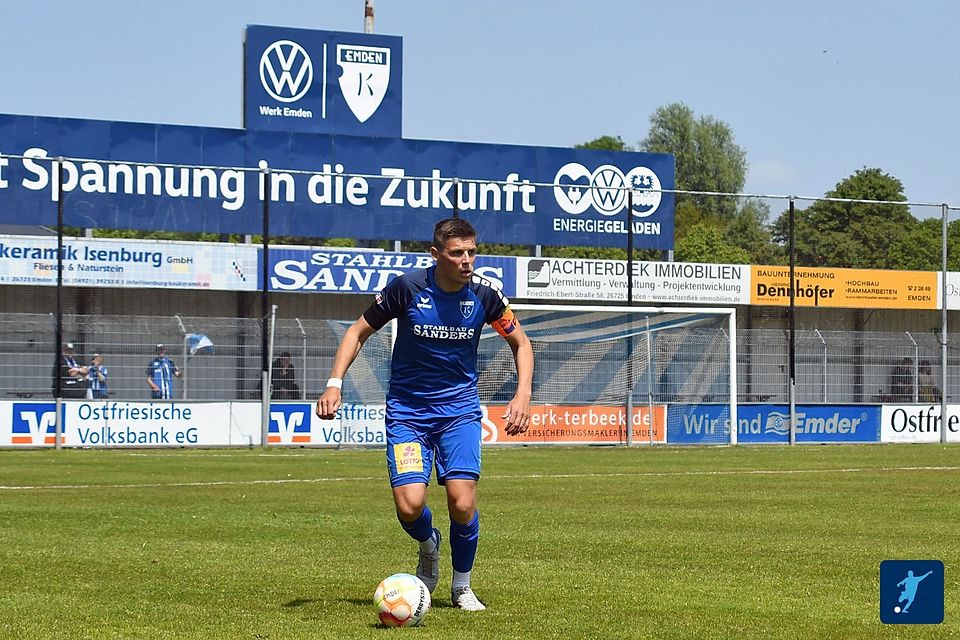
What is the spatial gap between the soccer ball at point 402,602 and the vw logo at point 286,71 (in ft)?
117

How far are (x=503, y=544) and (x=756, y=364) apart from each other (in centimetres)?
2163

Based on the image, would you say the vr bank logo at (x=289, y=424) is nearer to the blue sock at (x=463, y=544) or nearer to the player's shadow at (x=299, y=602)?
the player's shadow at (x=299, y=602)

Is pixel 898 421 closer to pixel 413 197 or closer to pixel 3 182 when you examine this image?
pixel 413 197

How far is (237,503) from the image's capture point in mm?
16047

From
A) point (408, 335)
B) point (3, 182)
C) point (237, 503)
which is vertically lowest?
point (237, 503)

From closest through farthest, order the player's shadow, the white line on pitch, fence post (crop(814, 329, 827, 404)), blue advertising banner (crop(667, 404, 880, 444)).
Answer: the player's shadow < the white line on pitch < blue advertising banner (crop(667, 404, 880, 444)) < fence post (crop(814, 329, 827, 404))

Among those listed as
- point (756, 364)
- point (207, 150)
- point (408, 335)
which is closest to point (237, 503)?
point (408, 335)

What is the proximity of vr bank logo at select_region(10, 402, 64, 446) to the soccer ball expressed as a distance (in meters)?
22.5

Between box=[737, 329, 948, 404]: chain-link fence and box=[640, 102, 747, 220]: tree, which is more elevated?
box=[640, 102, 747, 220]: tree

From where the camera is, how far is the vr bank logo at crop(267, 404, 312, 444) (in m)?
30.1

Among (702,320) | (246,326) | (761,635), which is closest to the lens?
(761,635)

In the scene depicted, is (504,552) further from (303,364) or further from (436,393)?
(303,364)

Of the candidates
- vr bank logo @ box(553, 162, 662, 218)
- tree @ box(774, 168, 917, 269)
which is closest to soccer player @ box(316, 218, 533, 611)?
vr bank logo @ box(553, 162, 662, 218)

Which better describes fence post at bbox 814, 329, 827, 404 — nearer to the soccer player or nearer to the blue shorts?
the soccer player
